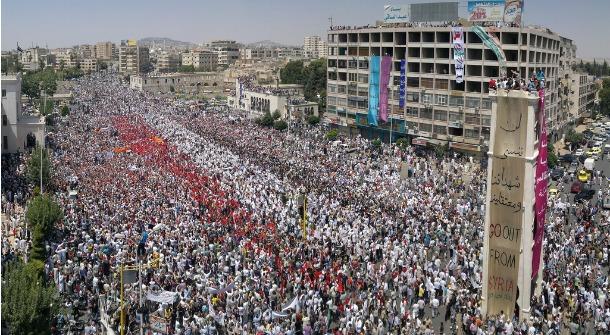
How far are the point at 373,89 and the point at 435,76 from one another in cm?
678

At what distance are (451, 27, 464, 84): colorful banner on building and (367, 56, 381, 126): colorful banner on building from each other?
328 inches

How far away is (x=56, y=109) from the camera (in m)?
82.9

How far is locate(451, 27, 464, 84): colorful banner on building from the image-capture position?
49188 millimetres

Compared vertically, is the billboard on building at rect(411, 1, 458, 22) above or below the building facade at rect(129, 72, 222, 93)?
above

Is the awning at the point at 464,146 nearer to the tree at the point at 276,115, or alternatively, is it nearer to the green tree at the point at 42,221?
the tree at the point at 276,115

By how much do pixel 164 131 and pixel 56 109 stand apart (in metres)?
28.2

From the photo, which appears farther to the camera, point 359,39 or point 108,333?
point 359,39

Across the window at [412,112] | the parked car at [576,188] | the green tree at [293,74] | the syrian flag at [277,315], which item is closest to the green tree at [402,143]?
the window at [412,112]

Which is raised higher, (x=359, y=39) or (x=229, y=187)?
(x=359, y=39)

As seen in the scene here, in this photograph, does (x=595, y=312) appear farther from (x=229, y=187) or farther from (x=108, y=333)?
(x=229, y=187)

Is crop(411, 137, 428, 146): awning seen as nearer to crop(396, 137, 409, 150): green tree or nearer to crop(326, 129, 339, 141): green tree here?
crop(396, 137, 409, 150): green tree

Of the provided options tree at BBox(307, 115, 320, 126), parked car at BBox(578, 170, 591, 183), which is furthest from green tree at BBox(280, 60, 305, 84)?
parked car at BBox(578, 170, 591, 183)

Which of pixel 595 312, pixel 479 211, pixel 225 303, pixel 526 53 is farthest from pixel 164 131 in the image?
pixel 595 312

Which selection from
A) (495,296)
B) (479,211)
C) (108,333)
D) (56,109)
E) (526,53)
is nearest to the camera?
(108,333)
